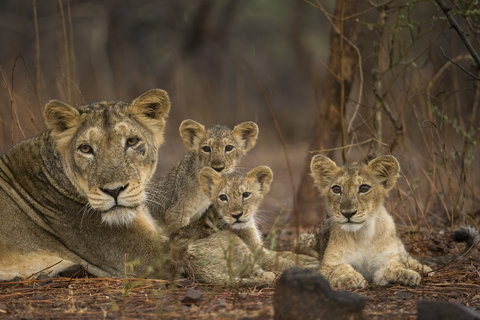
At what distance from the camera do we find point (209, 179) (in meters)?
5.86

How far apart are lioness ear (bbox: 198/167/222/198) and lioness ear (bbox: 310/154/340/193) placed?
0.85 metres

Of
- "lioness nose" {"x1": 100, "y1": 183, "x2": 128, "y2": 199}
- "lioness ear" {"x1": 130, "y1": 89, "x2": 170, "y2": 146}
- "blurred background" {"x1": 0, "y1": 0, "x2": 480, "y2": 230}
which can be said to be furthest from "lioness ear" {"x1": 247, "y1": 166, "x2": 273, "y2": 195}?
"blurred background" {"x1": 0, "y1": 0, "x2": 480, "y2": 230}

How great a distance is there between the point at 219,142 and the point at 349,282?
203cm

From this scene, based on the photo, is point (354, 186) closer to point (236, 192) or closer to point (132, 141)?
point (236, 192)

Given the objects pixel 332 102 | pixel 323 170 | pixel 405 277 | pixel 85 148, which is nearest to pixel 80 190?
pixel 85 148

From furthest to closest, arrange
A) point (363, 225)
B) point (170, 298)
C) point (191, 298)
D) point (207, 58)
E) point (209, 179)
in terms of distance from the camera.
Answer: point (207, 58)
point (209, 179)
point (363, 225)
point (170, 298)
point (191, 298)

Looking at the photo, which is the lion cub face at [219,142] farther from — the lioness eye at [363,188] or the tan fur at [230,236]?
the lioness eye at [363,188]

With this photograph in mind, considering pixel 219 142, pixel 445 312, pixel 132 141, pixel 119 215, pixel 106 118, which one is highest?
pixel 106 118

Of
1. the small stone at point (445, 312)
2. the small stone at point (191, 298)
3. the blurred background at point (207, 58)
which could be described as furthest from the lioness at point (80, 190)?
the blurred background at point (207, 58)

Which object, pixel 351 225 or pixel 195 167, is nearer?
pixel 351 225

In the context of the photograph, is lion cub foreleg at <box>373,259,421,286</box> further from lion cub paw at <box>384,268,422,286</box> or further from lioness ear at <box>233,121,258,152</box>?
lioness ear at <box>233,121,258,152</box>

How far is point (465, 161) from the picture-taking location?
7.30 m

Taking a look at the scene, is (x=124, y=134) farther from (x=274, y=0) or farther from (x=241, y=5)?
(x=274, y=0)

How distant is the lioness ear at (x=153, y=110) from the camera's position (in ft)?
17.5
